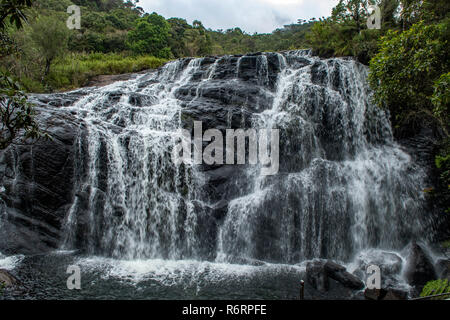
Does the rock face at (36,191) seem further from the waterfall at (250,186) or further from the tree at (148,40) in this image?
the tree at (148,40)

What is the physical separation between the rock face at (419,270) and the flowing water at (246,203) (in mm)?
1375

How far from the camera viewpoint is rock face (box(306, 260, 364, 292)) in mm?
7883

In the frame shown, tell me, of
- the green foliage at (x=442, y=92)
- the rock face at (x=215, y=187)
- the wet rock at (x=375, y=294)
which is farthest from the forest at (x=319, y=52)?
the wet rock at (x=375, y=294)

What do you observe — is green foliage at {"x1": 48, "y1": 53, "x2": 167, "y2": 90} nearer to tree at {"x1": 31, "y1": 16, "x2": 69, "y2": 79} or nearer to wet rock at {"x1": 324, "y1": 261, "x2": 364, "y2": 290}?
tree at {"x1": 31, "y1": 16, "x2": 69, "y2": 79}

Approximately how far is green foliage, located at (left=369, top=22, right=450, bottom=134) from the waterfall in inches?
88.8

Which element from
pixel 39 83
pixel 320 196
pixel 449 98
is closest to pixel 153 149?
pixel 320 196

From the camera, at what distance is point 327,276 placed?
322 inches

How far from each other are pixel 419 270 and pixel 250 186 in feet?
20.0

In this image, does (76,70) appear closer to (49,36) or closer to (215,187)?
(49,36)

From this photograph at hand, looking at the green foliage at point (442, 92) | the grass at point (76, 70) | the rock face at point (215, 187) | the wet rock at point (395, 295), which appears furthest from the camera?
the grass at point (76, 70)

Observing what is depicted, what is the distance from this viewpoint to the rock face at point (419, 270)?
8.11 meters

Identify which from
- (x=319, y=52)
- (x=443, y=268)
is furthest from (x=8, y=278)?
(x=319, y=52)
